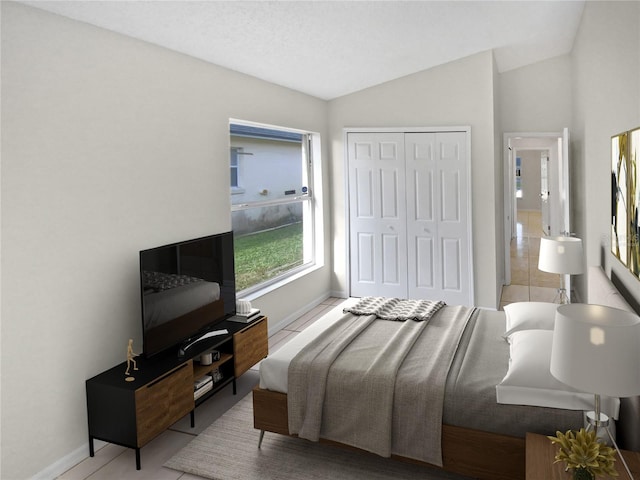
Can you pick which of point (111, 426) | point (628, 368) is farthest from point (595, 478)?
point (111, 426)

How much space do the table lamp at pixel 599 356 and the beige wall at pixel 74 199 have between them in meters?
2.48

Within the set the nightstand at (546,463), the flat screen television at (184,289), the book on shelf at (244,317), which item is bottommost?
the nightstand at (546,463)

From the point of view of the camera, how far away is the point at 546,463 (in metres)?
2.04

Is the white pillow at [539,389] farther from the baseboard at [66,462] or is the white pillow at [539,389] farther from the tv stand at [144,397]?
the baseboard at [66,462]

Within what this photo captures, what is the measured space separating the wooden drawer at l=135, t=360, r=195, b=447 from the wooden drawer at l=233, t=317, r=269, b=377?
1.88 feet

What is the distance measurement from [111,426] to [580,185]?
496 centimetres

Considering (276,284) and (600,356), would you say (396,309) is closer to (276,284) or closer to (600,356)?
(276,284)

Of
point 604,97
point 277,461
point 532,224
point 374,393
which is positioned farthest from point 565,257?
point 532,224

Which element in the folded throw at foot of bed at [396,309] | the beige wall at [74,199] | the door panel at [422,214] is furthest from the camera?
the door panel at [422,214]

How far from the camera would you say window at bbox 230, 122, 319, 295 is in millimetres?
4805

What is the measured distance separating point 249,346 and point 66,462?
1453 mm

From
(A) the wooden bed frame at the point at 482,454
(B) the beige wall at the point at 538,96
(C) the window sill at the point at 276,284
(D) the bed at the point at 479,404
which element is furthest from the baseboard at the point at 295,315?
(B) the beige wall at the point at 538,96

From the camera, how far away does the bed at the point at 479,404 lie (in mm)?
2432

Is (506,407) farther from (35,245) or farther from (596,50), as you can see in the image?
(596,50)
